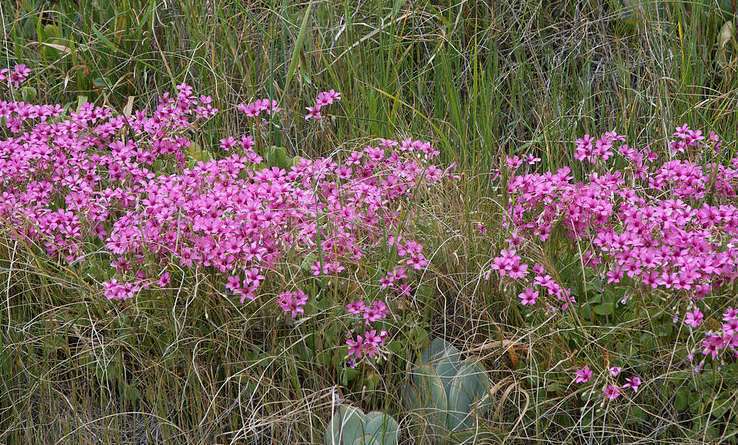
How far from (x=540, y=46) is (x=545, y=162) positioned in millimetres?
533

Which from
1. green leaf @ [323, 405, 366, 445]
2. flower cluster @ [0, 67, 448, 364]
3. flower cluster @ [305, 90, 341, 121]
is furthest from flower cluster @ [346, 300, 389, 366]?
flower cluster @ [305, 90, 341, 121]

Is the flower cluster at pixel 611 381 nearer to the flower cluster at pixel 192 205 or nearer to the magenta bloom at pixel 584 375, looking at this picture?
the magenta bloom at pixel 584 375

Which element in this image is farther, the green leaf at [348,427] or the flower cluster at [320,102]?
the flower cluster at [320,102]

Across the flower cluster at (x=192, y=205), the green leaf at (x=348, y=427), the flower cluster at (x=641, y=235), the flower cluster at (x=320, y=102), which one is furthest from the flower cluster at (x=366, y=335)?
the flower cluster at (x=320, y=102)

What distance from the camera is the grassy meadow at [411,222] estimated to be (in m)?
2.29

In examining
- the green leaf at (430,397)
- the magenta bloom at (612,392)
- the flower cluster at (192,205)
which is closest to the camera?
the magenta bloom at (612,392)

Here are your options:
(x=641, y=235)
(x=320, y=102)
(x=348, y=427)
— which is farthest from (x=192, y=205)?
(x=641, y=235)

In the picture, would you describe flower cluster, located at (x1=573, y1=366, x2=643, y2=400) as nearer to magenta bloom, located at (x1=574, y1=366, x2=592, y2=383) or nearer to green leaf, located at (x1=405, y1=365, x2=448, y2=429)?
magenta bloom, located at (x1=574, y1=366, x2=592, y2=383)

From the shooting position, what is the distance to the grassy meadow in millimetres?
2285

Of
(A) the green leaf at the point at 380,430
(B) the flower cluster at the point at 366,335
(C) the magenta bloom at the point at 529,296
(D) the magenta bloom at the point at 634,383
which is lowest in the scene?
(A) the green leaf at the point at 380,430

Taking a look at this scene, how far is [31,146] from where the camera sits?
2.88m

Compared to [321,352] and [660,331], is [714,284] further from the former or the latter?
[321,352]

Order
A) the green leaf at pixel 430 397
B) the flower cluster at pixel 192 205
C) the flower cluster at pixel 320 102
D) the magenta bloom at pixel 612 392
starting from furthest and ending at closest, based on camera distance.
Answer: the flower cluster at pixel 320 102 < the flower cluster at pixel 192 205 < the green leaf at pixel 430 397 < the magenta bloom at pixel 612 392

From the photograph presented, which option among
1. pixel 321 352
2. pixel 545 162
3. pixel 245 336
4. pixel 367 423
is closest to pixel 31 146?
pixel 245 336
